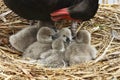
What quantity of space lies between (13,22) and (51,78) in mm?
1102

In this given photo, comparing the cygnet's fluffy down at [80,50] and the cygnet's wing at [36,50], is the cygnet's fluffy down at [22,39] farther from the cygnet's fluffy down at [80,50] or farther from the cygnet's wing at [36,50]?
the cygnet's fluffy down at [80,50]

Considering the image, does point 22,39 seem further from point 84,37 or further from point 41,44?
point 84,37

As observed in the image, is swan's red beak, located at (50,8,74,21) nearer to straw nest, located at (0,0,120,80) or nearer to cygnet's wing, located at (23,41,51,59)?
cygnet's wing, located at (23,41,51,59)

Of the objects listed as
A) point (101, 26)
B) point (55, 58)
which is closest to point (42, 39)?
point (55, 58)

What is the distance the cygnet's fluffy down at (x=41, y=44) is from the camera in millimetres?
3627

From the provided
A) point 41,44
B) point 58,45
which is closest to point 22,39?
point 41,44

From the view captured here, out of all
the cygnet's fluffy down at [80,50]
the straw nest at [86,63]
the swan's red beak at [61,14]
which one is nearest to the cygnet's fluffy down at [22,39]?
the straw nest at [86,63]

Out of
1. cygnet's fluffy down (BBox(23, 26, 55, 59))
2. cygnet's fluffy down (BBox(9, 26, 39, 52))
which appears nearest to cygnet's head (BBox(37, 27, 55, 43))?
cygnet's fluffy down (BBox(23, 26, 55, 59))

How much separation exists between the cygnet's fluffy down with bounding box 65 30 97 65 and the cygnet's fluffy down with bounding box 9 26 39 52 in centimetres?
34

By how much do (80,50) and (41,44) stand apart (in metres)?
0.27

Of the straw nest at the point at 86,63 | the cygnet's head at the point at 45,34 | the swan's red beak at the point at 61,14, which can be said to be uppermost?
the swan's red beak at the point at 61,14

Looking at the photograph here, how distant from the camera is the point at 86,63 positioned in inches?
139

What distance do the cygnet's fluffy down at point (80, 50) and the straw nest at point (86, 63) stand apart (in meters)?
0.05

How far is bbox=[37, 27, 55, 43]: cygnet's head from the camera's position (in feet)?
12.0
